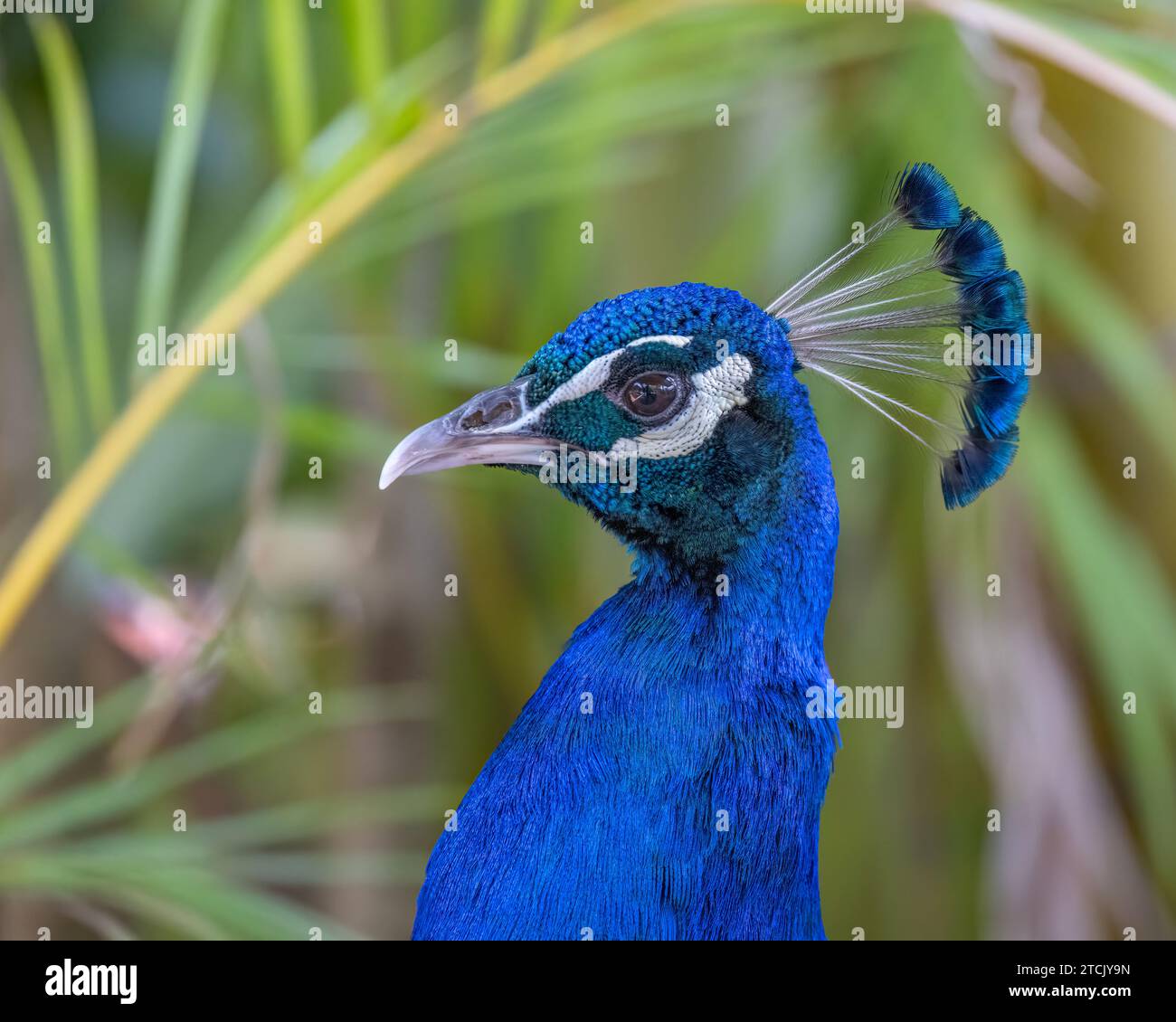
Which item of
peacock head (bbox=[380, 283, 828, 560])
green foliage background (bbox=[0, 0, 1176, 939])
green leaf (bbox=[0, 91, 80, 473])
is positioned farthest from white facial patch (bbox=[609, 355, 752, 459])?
green leaf (bbox=[0, 91, 80, 473])

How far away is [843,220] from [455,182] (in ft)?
1.49

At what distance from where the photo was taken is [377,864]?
133cm

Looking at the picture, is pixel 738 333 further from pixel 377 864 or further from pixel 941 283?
pixel 377 864

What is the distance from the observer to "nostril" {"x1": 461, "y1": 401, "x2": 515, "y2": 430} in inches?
32.8

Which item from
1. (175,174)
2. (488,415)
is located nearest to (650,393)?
(488,415)

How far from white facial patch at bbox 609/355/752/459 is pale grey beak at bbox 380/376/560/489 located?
0.06 m

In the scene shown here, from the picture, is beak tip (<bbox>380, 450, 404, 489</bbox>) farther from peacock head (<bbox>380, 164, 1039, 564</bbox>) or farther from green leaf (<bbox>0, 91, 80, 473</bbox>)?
green leaf (<bbox>0, 91, 80, 473</bbox>)

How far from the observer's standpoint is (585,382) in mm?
819

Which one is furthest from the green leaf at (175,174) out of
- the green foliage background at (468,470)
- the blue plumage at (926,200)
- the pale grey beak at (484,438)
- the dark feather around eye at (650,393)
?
the blue plumage at (926,200)

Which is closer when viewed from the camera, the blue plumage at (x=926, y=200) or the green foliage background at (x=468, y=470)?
the blue plumage at (x=926, y=200)

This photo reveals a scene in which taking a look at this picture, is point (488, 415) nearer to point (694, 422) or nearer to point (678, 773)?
point (694, 422)

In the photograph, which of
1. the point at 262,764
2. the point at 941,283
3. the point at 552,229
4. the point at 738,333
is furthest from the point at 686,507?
the point at 262,764

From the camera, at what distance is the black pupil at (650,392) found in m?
0.82

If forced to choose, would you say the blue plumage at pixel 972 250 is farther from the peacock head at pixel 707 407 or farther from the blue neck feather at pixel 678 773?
the blue neck feather at pixel 678 773
